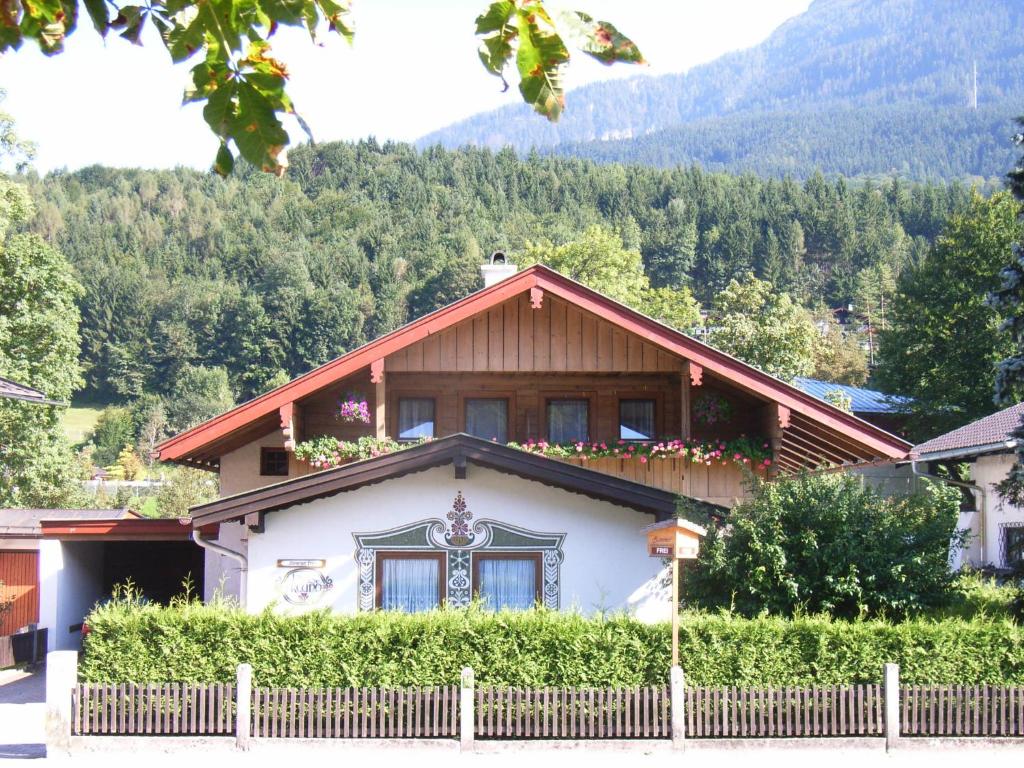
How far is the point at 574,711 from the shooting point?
14.9 m

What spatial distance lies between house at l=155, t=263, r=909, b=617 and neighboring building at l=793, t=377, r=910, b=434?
80.0 feet

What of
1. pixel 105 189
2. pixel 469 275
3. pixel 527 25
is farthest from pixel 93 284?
pixel 527 25

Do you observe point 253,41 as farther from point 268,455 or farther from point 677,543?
point 268,455

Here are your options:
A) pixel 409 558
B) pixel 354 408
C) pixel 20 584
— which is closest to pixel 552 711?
pixel 409 558

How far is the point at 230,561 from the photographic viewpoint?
992 inches

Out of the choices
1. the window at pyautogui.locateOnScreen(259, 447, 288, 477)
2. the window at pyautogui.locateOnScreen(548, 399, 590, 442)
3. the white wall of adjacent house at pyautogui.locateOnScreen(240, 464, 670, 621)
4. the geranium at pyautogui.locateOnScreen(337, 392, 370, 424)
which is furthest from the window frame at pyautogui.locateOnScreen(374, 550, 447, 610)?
the window at pyautogui.locateOnScreen(259, 447, 288, 477)

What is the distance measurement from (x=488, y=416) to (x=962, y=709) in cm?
967

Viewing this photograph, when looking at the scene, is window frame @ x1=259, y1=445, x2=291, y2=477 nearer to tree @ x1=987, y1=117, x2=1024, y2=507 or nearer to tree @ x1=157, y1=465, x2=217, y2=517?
tree @ x1=987, y1=117, x2=1024, y2=507

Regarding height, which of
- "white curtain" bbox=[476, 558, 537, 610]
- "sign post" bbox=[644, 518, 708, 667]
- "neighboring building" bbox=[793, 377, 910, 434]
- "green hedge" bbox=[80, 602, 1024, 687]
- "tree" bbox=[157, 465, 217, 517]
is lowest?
"green hedge" bbox=[80, 602, 1024, 687]

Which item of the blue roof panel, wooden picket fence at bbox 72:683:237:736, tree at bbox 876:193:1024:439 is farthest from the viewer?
the blue roof panel

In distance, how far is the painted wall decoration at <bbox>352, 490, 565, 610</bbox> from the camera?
18.1 meters

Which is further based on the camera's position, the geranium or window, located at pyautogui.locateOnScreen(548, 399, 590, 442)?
window, located at pyautogui.locateOnScreen(548, 399, 590, 442)

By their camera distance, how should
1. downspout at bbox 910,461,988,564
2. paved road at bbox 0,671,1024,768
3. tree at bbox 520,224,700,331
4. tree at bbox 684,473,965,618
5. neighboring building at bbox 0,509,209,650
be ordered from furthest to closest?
tree at bbox 520,224,700,331, downspout at bbox 910,461,988,564, neighboring building at bbox 0,509,209,650, tree at bbox 684,473,965,618, paved road at bbox 0,671,1024,768

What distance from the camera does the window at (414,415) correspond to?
21828 mm
